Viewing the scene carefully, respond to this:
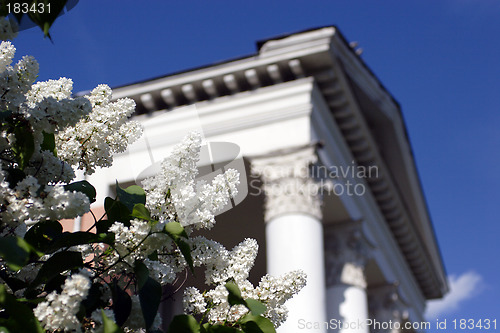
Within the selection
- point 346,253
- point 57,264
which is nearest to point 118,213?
point 57,264

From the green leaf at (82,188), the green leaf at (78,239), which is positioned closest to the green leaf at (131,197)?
the green leaf at (82,188)

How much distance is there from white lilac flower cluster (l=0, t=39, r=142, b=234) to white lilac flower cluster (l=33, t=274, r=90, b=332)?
286 mm

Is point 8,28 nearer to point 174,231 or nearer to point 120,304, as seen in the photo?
point 174,231

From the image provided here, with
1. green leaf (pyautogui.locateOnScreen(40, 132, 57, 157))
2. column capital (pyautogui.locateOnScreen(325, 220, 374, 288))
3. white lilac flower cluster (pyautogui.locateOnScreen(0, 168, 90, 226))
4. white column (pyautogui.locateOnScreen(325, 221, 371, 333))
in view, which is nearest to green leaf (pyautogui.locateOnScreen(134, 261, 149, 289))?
white lilac flower cluster (pyautogui.locateOnScreen(0, 168, 90, 226))

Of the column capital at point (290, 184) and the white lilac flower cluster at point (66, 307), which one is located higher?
the white lilac flower cluster at point (66, 307)

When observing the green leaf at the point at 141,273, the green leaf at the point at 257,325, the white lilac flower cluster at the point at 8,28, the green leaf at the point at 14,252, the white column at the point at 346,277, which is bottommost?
the white column at the point at 346,277

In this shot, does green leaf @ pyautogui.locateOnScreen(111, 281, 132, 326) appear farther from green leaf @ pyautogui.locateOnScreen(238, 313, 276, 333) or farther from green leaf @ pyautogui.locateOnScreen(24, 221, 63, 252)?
green leaf @ pyautogui.locateOnScreen(238, 313, 276, 333)

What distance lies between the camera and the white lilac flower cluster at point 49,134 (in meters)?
1.89

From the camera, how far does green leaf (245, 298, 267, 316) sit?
6.72ft

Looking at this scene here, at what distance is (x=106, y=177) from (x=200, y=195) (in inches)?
534

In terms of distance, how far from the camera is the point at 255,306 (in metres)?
2.07

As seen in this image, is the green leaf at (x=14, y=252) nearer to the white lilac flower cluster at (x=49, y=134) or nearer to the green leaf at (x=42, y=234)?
the white lilac flower cluster at (x=49, y=134)

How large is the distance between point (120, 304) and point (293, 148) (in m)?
12.6

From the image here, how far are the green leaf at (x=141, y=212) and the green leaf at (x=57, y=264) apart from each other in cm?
22
